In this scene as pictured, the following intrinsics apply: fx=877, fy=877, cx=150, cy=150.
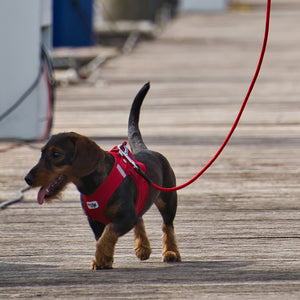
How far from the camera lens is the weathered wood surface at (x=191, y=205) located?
3.98 m

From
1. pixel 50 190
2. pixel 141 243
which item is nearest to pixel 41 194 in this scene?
pixel 50 190

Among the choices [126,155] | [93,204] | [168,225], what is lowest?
[168,225]

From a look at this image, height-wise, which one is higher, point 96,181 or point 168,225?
point 96,181

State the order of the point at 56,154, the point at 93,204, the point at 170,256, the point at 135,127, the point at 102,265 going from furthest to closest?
the point at 135,127, the point at 170,256, the point at 102,265, the point at 93,204, the point at 56,154

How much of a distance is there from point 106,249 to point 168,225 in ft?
1.57

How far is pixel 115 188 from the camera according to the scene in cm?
402

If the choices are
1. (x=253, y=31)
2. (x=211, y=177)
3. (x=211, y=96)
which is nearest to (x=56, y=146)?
(x=211, y=177)

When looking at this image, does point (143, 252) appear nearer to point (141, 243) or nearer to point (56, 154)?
point (141, 243)

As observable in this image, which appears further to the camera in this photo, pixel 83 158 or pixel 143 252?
pixel 143 252

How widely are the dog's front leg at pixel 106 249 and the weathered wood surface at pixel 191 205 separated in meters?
0.04

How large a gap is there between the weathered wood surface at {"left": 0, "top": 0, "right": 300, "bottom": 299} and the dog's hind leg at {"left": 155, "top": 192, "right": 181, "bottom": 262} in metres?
0.06

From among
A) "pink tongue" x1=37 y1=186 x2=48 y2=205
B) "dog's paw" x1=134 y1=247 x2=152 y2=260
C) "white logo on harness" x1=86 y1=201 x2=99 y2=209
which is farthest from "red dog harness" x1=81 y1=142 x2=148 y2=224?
"dog's paw" x1=134 y1=247 x2=152 y2=260

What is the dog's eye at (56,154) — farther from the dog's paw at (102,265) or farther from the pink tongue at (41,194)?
the dog's paw at (102,265)

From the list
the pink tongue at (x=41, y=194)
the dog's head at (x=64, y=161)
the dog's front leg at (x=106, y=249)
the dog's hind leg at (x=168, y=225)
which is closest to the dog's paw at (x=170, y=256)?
the dog's hind leg at (x=168, y=225)
